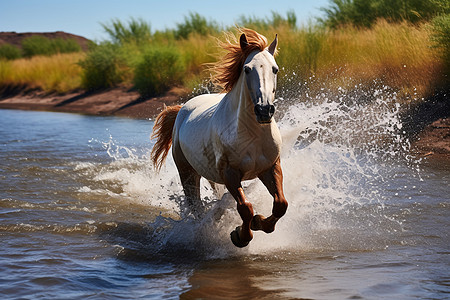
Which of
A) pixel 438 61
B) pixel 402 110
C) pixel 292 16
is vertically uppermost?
pixel 292 16

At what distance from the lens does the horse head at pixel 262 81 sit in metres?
3.92

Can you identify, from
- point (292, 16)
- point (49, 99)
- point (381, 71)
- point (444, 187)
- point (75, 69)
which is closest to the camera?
point (444, 187)

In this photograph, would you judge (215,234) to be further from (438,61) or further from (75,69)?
(75,69)

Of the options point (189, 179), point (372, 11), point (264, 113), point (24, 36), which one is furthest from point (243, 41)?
point (24, 36)

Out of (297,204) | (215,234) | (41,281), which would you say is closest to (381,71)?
(297,204)

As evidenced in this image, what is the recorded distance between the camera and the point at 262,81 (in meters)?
4.05

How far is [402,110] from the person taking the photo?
35.4ft

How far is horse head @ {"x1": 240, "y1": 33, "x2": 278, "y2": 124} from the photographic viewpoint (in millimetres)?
3916

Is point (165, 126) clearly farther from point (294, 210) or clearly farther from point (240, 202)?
point (240, 202)

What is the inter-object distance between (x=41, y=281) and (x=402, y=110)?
796cm

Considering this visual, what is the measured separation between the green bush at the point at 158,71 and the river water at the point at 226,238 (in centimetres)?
1046

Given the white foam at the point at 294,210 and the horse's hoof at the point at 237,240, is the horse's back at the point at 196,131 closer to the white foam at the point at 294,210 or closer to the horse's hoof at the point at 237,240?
the white foam at the point at 294,210

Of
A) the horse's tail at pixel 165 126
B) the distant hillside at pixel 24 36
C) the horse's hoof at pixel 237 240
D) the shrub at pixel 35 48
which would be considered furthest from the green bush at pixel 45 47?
the horse's hoof at pixel 237 240

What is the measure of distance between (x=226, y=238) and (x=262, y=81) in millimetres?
1741
